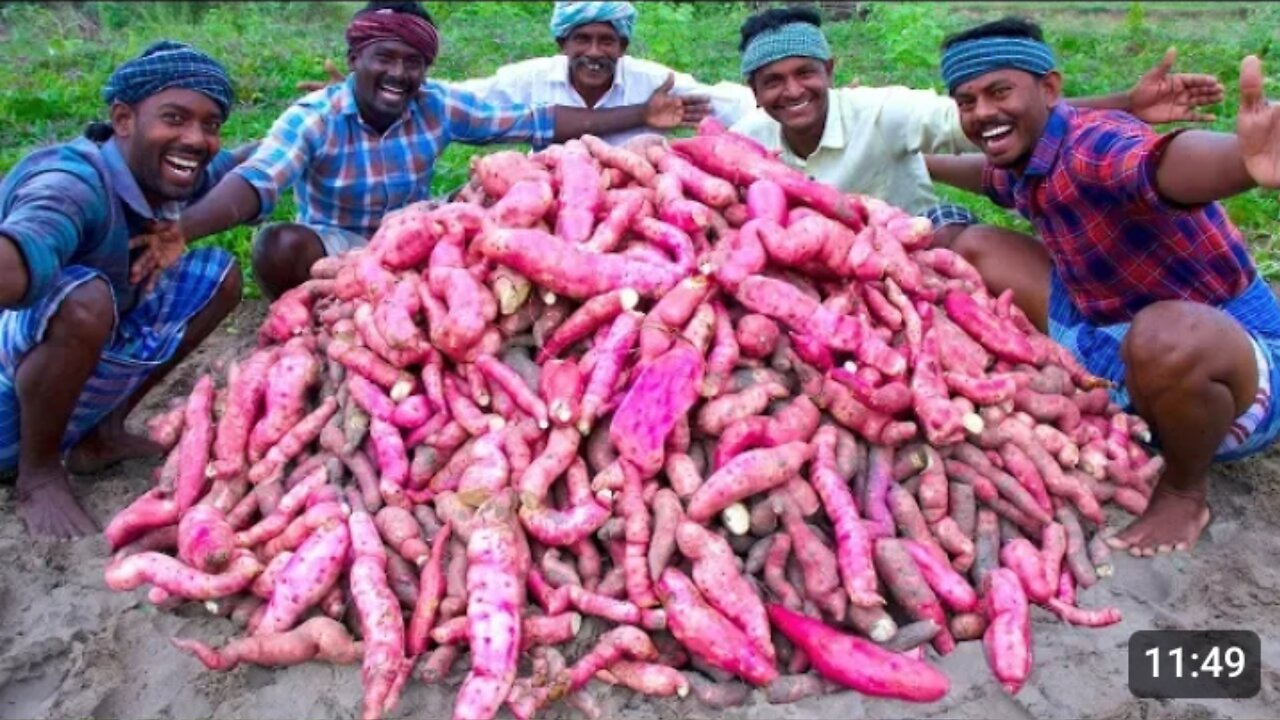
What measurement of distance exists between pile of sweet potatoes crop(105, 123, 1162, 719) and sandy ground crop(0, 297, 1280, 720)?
1.9 inches

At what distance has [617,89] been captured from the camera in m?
4.51

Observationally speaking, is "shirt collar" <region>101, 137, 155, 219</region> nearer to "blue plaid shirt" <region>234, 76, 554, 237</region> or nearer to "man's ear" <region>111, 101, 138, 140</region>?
"man's ear" <region>111, 101, 138, 140</region>

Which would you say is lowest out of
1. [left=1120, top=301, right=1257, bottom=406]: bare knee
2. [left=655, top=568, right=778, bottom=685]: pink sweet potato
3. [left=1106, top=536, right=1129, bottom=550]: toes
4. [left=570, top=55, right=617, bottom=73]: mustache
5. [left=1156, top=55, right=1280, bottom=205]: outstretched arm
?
[left=1106, top=536, right=1129, bottom=550]: toes

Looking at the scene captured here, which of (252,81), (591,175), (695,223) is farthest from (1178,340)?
(252,81)

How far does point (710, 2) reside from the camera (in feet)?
39.6

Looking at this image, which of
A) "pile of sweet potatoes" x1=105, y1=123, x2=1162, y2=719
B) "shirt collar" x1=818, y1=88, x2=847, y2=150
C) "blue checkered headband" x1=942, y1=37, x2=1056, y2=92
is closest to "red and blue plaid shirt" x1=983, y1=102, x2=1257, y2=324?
"blue checkered headband" x1=942, y1=37, x2=1056, y2=92

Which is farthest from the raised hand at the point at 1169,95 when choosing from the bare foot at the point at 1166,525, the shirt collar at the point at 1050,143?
the bare foot at the point at 1166,525

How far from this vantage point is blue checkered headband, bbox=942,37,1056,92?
2867 mm

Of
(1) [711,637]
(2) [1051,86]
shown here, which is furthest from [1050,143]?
(1) [711,637]

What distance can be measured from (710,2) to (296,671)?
11.2 metres

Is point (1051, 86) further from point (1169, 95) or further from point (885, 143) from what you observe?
point (885, 143)

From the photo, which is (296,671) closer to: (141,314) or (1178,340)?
(141,314)

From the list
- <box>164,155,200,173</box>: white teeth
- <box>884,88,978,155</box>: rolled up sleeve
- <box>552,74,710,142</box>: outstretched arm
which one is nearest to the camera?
<box>164,155,200,173</box>: white teeth

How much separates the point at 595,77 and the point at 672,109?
1.35 feet
